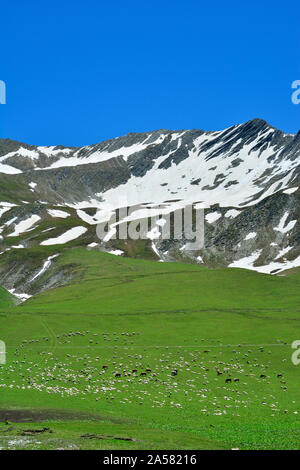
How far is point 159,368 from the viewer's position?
4150 cm

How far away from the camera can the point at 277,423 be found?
27547mm

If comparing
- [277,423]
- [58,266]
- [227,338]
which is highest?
[58,266]

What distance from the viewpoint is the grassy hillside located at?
24.4m

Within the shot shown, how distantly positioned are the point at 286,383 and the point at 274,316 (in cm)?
2531

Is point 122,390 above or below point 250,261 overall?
below

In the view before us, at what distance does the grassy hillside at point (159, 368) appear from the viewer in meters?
24.4

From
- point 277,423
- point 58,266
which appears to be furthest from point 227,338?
point 58,266

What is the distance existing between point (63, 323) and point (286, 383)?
30.8 m

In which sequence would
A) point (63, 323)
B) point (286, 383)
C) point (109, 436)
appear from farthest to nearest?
1. point (63, 323)
2. point (286, 383)
3. point (109, 436)

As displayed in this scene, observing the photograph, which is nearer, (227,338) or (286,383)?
(286,383)
